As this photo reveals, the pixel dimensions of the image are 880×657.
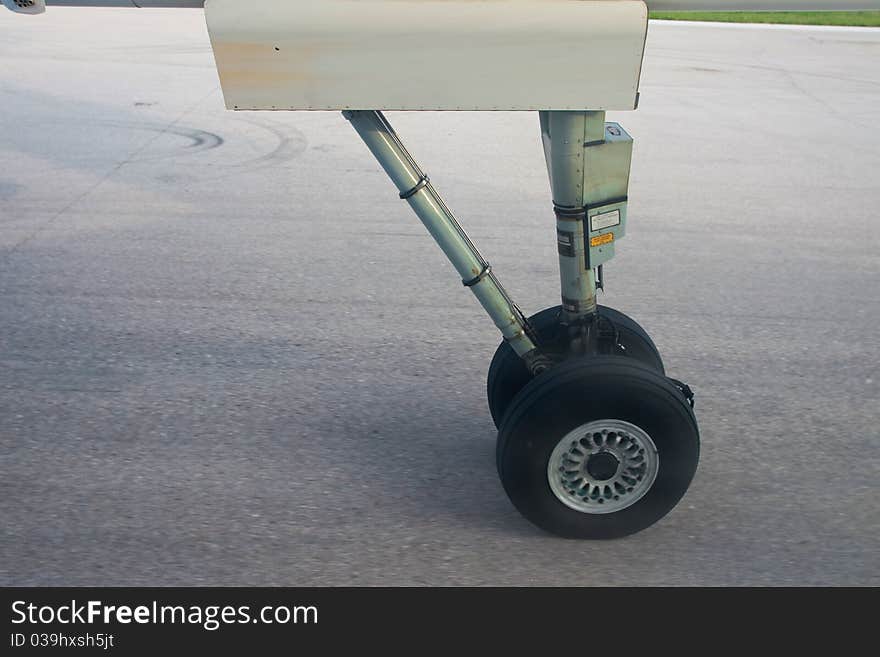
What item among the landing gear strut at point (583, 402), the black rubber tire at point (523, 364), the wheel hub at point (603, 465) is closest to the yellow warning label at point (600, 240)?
the landing gear strut at point (583, 402)

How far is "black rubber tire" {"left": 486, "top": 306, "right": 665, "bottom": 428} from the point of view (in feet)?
12.8

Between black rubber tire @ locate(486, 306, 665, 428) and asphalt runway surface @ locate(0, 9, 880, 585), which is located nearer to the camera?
asphalt runway surface @ locate(0, 9, 880, 585)

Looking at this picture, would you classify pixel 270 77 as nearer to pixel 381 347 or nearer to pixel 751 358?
pixel 381 347

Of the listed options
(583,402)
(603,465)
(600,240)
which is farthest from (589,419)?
(600,240)

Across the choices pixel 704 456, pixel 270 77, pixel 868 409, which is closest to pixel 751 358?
pixel 868 409

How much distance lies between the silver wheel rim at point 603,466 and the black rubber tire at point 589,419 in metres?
0.03

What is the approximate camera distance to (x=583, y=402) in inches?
127

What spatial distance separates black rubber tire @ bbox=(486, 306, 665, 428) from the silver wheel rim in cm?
55

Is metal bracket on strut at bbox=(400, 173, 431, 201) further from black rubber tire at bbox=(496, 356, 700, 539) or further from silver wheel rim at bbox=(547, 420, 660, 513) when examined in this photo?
silver wheel rim at bbox=(547, 420, 660, 513)

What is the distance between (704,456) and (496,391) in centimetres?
91

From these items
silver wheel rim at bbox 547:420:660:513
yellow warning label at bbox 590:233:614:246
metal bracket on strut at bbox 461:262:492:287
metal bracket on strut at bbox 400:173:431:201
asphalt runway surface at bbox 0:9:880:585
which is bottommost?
asphalt runway surface at bbox 0:9:880:585

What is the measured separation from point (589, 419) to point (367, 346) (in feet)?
6.48

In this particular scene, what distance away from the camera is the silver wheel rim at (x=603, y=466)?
3309 millimetres

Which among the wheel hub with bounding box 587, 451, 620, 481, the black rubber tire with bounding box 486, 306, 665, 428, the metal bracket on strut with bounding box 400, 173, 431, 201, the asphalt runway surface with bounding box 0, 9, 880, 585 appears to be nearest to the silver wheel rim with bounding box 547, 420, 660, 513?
the wheel hub with bounding box 587, 451, 620, 481
